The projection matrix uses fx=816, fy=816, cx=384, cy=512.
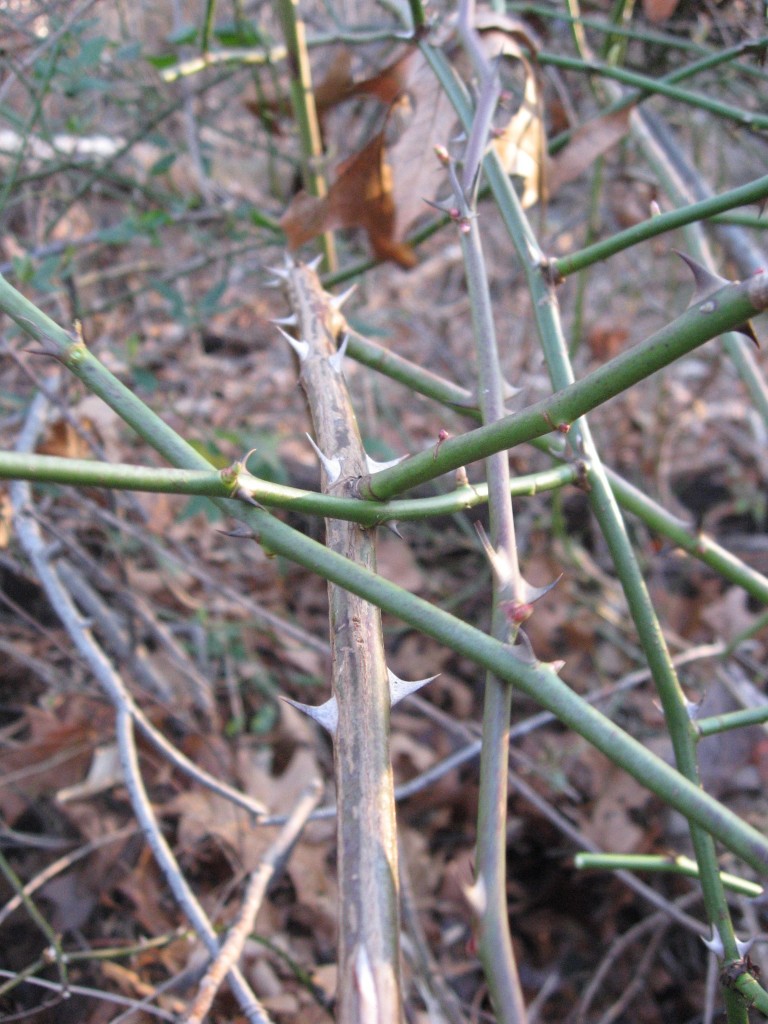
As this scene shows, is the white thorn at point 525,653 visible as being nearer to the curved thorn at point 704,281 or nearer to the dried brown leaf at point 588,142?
the curved thorn at point 704,281

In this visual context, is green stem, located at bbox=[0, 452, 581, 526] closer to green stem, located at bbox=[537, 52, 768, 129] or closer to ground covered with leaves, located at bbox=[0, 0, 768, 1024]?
ground covered with leaves, located at bbox=[0, 0, 768, 1024]

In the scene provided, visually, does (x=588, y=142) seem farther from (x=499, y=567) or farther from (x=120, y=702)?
(x=120, y=702)

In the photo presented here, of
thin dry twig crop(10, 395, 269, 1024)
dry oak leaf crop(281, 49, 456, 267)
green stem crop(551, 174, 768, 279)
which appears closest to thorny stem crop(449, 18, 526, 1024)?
green stem crop(551, 174, 768, 279)

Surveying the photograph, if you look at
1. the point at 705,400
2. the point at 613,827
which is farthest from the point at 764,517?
the point at 613,827

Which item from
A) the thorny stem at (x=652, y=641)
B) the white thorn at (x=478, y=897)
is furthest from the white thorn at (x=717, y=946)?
the white thorn at (x=478, y=897)

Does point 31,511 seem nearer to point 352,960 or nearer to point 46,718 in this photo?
point 46,718

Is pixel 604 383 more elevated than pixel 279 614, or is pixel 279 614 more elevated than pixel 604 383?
pixel 604 383

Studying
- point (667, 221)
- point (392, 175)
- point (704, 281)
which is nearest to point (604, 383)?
point (704, 281)
